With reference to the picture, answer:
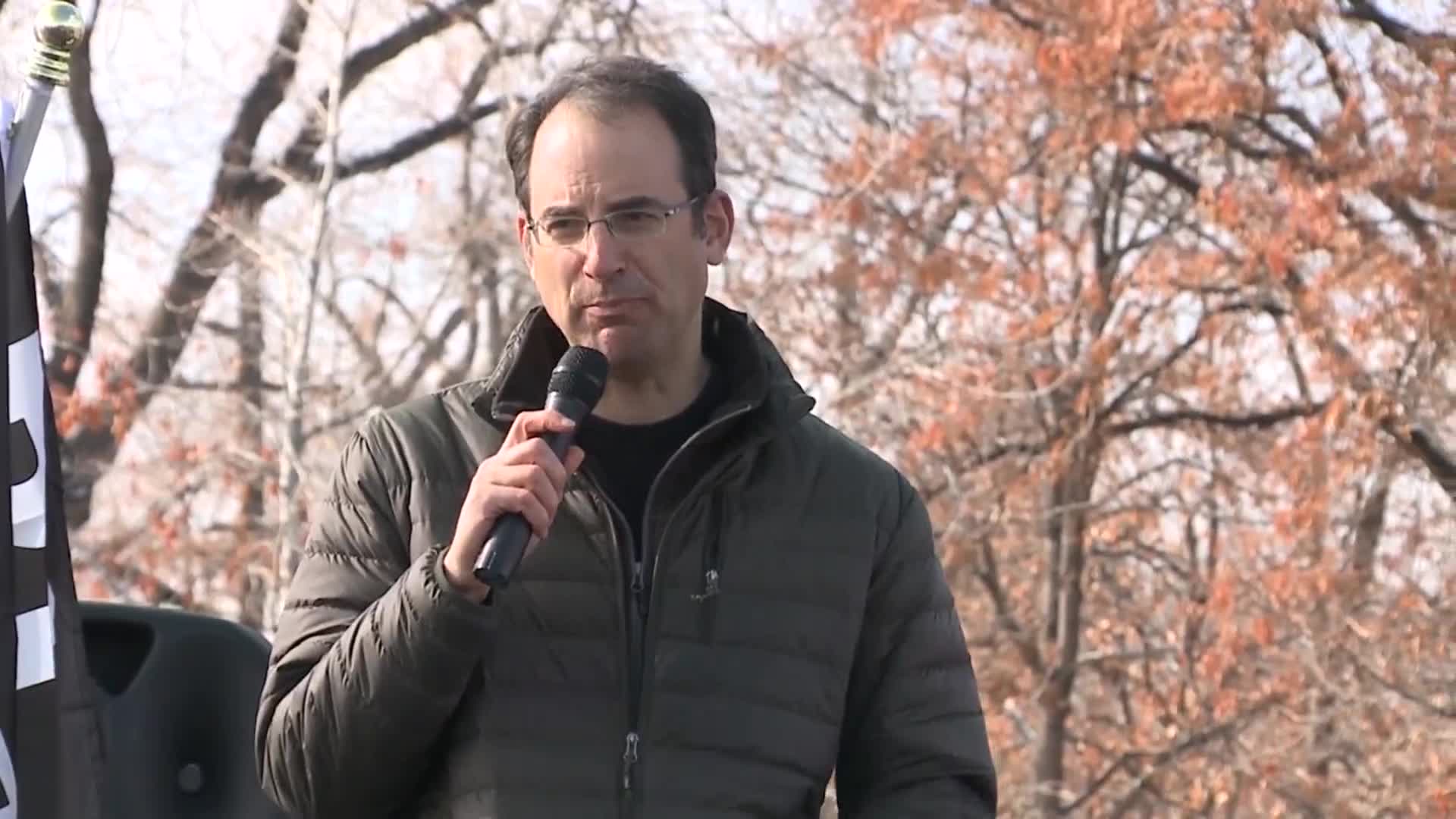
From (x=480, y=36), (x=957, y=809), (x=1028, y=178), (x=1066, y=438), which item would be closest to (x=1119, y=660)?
(x=1066, y=438)

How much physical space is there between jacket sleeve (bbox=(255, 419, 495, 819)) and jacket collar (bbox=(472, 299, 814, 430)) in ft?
0.42

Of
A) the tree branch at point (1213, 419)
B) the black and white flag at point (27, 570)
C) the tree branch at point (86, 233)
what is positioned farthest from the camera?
the tree branch at point (86, 233)

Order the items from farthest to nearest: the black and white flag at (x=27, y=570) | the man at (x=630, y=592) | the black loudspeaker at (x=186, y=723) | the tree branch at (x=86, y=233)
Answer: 1. the tree branch at (x=86, y=233)
2. the black loudspeaker at (x=186, y=723)
3. the black and white flag at (x=27, y=570)
4. the man at (x=630, y=592)

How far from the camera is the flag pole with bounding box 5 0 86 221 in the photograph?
2299 mm

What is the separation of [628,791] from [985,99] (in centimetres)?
814

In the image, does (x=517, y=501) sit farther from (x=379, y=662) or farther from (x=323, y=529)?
(x=323, y=529)

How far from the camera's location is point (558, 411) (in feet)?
6.26

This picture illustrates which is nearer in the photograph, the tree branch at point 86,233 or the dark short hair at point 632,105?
the dark short hair at point 632,105

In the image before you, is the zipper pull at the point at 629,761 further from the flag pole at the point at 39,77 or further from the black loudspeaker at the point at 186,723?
the flag pole at the point at 39,77

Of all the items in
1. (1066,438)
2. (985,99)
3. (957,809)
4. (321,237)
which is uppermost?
(985,99)

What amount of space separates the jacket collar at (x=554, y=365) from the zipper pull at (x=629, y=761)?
0.37 m

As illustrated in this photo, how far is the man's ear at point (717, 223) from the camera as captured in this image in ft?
7.11

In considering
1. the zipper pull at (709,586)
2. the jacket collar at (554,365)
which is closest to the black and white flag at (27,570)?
the jacket collar at (554,365)

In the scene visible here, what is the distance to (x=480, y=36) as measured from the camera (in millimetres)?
9797
